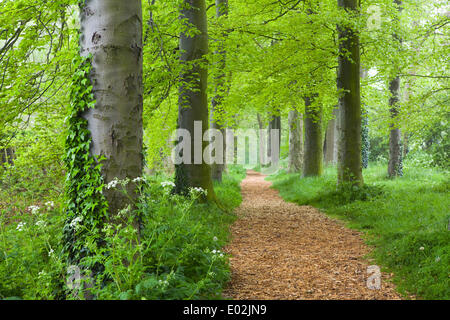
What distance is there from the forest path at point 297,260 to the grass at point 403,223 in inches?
11.8

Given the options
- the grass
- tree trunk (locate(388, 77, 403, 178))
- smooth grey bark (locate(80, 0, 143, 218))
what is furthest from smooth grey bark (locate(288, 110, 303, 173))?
smooth grey bark (locate(80, 0, 143, 218))

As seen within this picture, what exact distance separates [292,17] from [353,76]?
2.43 metres

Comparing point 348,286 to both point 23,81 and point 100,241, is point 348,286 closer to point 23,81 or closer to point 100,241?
point 100,241

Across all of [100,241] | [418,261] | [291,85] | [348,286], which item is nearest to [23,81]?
[100,241]

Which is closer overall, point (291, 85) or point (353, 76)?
point (353, 76)

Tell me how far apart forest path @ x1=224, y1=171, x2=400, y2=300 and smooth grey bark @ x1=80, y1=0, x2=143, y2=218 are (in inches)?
81.3

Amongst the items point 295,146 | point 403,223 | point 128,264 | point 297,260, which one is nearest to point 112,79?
point 128,264

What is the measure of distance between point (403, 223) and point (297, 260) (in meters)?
2.45

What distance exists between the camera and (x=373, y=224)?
7.57 meters

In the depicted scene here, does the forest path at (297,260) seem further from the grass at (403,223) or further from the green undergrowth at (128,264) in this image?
the green undergrowth at (128,264)

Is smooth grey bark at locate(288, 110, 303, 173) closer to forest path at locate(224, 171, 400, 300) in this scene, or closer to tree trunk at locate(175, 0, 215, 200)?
forest path at locate(224, 171, 400, 300)

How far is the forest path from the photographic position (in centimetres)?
452

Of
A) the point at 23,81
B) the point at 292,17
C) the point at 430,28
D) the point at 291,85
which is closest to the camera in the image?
the point at 23,81

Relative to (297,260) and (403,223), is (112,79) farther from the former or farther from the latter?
(403,223)
